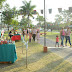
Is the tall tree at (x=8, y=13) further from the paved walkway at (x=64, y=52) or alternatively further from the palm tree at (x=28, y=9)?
the paved walkway at (x=64, y=52)

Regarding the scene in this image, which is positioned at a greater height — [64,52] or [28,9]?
[28,9]

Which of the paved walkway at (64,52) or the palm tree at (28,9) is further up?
the palm tree at (28,9)

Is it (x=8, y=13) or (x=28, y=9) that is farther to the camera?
(x=28, y=9)

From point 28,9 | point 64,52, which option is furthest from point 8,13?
point 64,52

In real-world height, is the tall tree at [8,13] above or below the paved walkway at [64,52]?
above

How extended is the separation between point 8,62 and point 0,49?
82 centimetres

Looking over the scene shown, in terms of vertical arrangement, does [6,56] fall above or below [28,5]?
below

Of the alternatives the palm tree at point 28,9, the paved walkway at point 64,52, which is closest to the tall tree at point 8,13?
the palm tree at point 28,9

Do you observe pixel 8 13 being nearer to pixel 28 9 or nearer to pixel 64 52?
pixel 28 9

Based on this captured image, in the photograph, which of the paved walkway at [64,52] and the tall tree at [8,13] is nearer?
the paved walkway at [64,52]

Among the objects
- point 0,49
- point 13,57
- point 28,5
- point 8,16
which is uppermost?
point 28,5

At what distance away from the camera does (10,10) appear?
124ft

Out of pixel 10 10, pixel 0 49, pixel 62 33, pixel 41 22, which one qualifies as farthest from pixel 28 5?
pixel 41 22

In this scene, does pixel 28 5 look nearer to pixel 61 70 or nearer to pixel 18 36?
pixel 18 36
